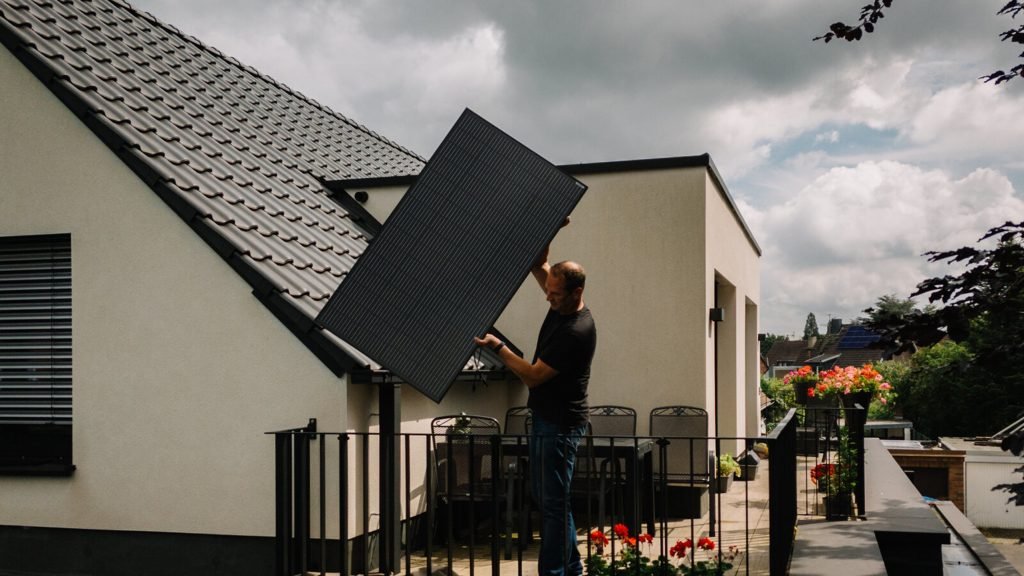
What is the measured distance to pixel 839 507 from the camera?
7000 millimetres

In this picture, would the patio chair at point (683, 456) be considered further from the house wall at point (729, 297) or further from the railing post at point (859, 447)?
the railing post at point (859, 447)

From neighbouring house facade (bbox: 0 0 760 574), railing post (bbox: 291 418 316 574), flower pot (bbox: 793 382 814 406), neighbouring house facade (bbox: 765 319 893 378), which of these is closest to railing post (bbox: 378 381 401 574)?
neighbouring house facade (bbox: 0 0 760 574)

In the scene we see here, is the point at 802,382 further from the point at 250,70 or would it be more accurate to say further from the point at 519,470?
the point at 519,470

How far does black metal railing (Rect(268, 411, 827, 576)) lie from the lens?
5.18 meters

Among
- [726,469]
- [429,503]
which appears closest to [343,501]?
[429,503]

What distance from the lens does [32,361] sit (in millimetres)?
6672

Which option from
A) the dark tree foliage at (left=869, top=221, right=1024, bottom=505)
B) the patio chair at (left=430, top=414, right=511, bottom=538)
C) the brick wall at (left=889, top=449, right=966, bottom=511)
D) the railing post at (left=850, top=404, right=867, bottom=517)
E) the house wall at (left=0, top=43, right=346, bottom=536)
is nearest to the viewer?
the dark tree foliage at (left=869, top=221, right=1024, bottom=505)

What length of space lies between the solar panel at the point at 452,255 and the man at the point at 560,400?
0.69ft

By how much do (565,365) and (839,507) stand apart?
11.5ft

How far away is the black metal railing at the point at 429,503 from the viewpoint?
5176 mm

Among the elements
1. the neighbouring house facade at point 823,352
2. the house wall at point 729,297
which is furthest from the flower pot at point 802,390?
the neighbouring house facade at point 823,352

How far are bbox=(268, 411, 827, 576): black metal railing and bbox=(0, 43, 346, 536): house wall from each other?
402 mm

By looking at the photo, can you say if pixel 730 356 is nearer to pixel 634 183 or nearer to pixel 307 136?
pixel 634 183

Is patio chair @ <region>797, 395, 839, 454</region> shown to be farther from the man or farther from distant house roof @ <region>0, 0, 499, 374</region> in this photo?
the man
